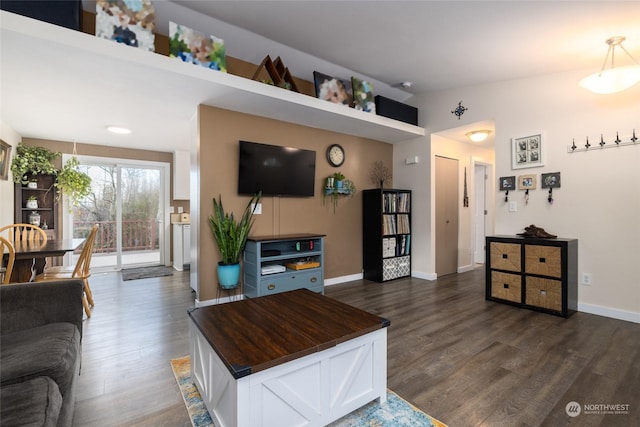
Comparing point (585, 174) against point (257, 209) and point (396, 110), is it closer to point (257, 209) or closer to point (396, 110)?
point (396, 110)

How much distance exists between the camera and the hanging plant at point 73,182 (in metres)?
4.47

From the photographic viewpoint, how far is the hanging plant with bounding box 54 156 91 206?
4.47 meters

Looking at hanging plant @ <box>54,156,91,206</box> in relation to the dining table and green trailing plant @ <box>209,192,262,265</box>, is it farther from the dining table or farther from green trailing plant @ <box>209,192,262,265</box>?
green trailing plant @ <box>209,192,262,265</box>

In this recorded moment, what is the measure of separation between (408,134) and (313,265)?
252 centimetres

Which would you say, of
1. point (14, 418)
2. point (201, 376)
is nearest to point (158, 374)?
point (201, 376)

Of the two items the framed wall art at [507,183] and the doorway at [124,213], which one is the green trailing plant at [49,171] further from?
the framed wall art at [507,183]

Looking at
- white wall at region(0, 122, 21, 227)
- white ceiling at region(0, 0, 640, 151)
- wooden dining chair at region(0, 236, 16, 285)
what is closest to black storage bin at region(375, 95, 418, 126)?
white ceiling at region(0, 0, 640, 151)

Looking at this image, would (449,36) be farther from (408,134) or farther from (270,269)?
(270,269)

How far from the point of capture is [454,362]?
204 cm

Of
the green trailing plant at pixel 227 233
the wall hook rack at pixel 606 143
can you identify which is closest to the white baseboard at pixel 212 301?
the green trailing plant at pixel 227 233

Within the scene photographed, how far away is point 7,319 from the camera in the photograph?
1.55 meters

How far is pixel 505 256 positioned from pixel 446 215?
1550 millimetres

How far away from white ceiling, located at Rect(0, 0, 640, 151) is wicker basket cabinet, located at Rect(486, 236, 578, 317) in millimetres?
1926

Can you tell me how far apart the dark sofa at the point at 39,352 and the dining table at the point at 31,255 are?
3.56ft
